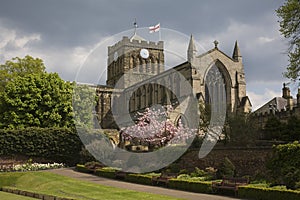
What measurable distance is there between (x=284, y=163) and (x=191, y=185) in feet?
15.5

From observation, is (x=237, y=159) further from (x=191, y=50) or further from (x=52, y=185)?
(x=191, y=50)

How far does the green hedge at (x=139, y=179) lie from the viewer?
2354 centimetres

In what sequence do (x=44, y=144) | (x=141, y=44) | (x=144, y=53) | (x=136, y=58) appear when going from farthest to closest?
(x=136, y=58)
(x=141, y=44)
(x=144, y=53)
(x=44, y=144)

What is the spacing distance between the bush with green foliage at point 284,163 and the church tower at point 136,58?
52.6 m

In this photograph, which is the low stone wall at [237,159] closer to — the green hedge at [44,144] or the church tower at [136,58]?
the green hedge at [44,144]

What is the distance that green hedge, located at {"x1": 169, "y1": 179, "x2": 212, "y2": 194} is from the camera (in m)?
19.7

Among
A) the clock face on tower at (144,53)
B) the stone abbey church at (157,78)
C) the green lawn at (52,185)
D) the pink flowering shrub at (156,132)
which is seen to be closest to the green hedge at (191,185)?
the green lawn at (52,185)

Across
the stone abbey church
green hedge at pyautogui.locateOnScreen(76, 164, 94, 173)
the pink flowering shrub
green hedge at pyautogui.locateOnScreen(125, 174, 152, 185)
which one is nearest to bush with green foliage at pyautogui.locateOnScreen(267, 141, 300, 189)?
green hedge at pyautogui.locateOnScreen(125, 174, 152, 185)

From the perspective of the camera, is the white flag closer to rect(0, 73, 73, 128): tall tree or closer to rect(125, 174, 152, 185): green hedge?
rect(0, 73, 73, 128): tall tree

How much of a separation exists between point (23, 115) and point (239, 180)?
83.3 ft

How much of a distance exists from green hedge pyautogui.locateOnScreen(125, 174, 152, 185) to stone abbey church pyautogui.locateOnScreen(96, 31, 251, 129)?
19900 millimetres

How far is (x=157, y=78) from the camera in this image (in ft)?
191

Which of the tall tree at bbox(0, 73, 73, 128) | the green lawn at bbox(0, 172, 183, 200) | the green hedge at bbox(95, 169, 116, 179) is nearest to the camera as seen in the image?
the green lawn at bbox(0, 172, 183, 200)

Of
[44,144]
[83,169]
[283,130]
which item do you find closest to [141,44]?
[44,144]
